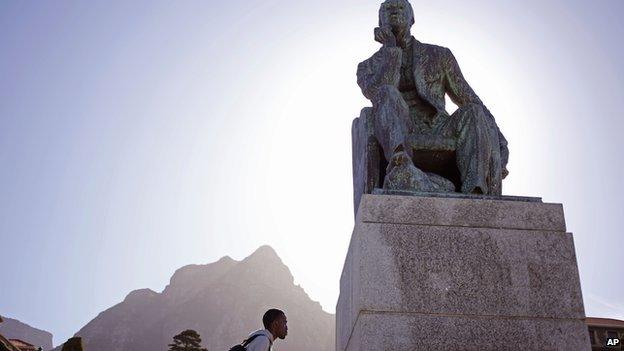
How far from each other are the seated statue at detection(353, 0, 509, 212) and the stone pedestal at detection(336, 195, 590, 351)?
473 mm

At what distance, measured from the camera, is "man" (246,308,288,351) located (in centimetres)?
372

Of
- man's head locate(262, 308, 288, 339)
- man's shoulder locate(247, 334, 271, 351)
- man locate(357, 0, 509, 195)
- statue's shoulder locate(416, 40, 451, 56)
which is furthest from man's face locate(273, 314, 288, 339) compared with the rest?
statue's shoulder locate(416, 40, 451, 56)

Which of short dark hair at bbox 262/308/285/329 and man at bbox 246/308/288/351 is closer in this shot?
man at bbox 246/308/288/351

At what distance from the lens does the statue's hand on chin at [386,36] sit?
5668 millimetres

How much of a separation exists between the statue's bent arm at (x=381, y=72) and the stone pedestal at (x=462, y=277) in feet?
5.20

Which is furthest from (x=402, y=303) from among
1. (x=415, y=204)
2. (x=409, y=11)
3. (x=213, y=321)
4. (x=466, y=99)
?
(x=213, y=321)

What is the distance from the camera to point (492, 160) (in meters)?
4.75

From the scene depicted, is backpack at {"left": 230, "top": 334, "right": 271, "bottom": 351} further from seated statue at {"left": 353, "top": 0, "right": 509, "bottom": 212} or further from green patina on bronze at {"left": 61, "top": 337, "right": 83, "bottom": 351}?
green patina on bronze at {"left": 61, "top": 337, "right": 83, "bottom": 351}

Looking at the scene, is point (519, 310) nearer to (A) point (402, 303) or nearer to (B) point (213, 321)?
(A) point (402, 303)

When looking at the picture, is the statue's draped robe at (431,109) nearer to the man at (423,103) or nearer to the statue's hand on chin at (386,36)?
the man at (423,103)

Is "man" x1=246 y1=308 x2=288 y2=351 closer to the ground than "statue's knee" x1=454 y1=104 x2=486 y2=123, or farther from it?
closer to the ground

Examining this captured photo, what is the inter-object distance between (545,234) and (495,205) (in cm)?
37

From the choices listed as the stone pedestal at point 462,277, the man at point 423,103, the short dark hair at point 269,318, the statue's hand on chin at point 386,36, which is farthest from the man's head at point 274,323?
the statue's hand on chin at point 386,36

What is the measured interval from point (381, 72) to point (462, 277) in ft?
7.31
